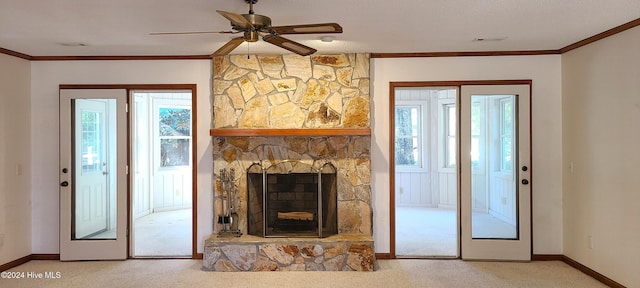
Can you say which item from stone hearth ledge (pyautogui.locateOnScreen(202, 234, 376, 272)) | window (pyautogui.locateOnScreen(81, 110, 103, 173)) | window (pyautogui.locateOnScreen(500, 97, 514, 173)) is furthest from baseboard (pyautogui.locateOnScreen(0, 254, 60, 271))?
window (pyautogui.locateOnScreen(500, 97, 514, 173))

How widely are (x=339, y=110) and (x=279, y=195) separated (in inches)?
45.6

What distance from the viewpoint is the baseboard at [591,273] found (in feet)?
12.7

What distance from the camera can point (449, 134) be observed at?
8.20 m

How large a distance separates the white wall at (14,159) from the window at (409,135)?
614 centimetres

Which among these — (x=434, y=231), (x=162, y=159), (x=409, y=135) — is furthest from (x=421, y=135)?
(x=162, y=159)

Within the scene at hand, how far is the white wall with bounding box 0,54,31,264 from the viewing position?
175 inches

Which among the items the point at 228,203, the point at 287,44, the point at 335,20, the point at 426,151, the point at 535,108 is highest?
the point at 335,20

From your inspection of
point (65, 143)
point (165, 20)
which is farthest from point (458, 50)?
point (65, 143)

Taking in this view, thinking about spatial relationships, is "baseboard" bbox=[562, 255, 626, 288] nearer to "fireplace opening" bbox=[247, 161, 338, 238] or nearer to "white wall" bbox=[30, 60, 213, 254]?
"fireplace opening" bbox=[247, 161, 338, 238]

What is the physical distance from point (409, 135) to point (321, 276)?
489cm

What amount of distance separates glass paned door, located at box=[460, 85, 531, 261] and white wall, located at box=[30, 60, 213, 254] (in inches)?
114

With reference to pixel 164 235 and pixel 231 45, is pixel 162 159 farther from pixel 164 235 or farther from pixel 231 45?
pixel 231 45

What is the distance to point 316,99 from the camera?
473 cm

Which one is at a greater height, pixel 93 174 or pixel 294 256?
pixel 93 174
